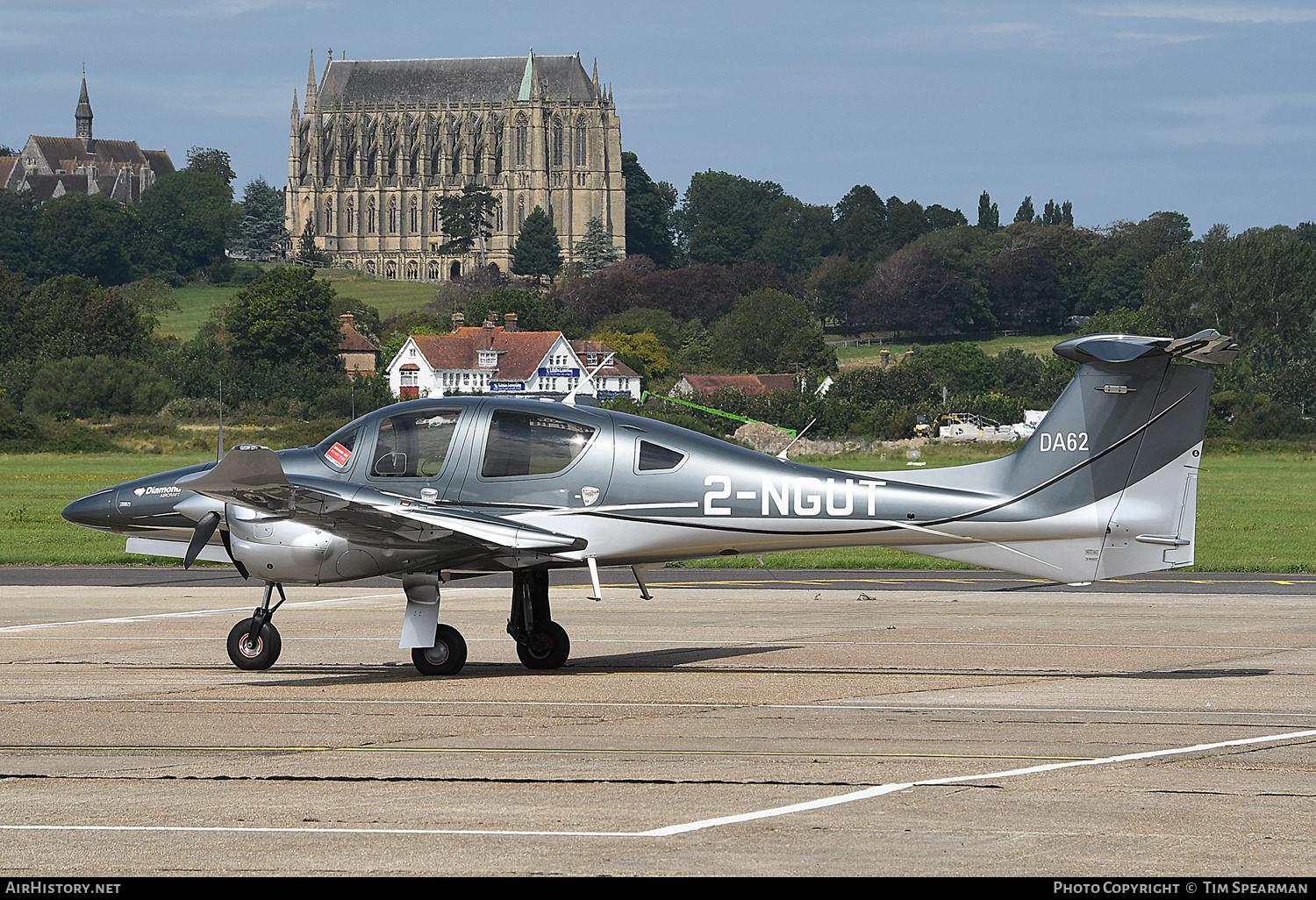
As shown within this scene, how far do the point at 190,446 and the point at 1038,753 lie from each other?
74.5 metres

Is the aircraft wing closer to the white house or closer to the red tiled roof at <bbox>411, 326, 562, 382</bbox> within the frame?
the white house

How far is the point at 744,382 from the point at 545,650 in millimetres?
117059

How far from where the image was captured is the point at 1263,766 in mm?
11430

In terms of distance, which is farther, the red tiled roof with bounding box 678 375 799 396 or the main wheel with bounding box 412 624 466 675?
the red tiled roof with bounding box 678 375 799 396

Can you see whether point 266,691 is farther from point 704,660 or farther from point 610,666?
point 704,660

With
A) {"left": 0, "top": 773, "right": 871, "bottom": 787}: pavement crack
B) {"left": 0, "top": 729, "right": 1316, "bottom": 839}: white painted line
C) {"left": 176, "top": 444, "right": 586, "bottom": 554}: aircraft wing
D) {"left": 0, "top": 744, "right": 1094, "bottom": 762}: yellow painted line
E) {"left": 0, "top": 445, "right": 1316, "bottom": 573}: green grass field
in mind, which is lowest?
{"left": 0, "top": 445, "right": 1316, "bottom": 573}: green grass field

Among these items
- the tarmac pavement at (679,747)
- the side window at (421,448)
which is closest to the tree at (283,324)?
the tarmac pavement at (679,747)

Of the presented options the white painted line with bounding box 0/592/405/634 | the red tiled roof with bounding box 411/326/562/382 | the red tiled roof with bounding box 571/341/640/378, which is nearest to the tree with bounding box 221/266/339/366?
the red tiled roof with bounding box 411/326/562/382

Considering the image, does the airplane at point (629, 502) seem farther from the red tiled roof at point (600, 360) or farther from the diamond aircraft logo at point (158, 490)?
the red tiled roof at point (600, 360)

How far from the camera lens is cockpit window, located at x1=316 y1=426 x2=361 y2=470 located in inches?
653

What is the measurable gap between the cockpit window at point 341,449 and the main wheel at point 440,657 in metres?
2.05

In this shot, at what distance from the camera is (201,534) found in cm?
1581

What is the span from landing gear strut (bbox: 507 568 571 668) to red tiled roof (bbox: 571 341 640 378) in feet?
407

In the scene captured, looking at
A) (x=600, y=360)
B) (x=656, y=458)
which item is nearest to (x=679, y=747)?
(x=656, y=458)
